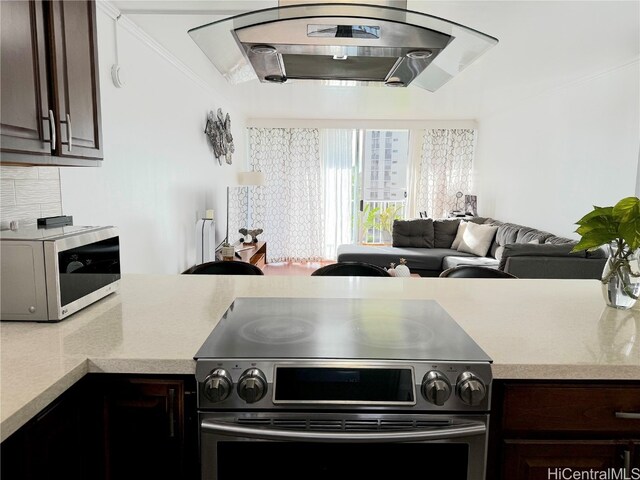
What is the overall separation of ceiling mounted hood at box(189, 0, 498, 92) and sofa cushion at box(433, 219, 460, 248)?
188 inches

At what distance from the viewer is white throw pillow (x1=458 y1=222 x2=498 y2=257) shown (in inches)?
227

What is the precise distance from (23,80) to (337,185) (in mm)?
6498

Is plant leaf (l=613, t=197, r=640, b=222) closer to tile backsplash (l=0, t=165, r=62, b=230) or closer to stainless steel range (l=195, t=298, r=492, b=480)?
stainless steel range (l=195, t=298, r=492, b=480)

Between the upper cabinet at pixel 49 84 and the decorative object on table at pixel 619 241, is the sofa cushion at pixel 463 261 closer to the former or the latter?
the decorative object on table at pixel 619 241

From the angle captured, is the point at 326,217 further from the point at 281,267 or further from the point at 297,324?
the point at 297,324

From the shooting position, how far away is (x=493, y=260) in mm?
5422

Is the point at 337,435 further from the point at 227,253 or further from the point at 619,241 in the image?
the point at 227,253

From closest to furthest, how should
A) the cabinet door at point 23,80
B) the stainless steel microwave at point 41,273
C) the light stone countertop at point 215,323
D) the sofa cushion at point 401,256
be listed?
the light stone countertop at point 215,323 < the cabinet door at point 23,80 < the stainless steel microwave at point 41,273 < the sofa cushion at point 401,256

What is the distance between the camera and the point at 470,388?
43.3 inches

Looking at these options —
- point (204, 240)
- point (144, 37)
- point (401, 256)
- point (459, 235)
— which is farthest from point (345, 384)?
point (459, 235)

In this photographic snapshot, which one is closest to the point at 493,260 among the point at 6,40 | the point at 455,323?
the point at 455,323

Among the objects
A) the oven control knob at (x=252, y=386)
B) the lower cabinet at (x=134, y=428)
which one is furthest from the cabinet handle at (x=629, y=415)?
the lower cabinet at (x=134, y=428)

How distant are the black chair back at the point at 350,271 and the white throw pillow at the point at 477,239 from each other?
3.85 meters

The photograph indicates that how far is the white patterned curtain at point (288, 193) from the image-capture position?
7.50 metres
